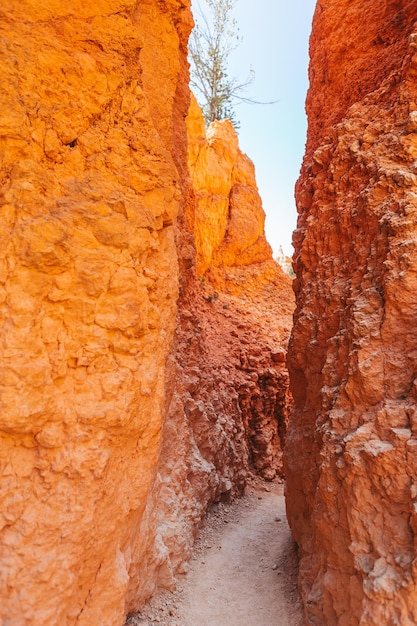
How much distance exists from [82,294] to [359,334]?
292 centimetres

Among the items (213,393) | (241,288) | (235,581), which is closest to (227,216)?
(241,288)

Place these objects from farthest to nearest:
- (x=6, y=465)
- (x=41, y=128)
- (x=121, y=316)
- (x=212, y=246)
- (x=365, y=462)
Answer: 1. (x=212, y=246)
2. (x=365, y=462)
3. (x=121, y=316)
4. (x=41, y=128)
5. (x=6, y=465)

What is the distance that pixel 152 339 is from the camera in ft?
12.4

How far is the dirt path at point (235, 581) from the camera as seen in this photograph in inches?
198

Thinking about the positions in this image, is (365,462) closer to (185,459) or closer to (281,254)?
(185,459)

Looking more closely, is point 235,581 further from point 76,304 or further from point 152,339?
point 76,304

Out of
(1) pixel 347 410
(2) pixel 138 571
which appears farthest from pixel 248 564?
(1) pixel 347 410

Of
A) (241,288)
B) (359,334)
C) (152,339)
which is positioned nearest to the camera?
(152,339)

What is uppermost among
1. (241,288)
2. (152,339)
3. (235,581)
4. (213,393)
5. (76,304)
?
(241,288)

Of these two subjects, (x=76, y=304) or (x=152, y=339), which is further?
(x=152, y=339)

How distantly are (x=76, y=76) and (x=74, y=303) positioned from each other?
190 cm

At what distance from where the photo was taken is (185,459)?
700 cm

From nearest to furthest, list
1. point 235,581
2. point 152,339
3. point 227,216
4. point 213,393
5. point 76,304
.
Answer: point 76,304, point 152,339, point 235,581, point 213,393, point 227,216

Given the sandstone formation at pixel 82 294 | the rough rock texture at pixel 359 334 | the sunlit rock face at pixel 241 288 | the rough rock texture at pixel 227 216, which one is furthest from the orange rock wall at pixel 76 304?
the rough rock texture at pixel 227 216
